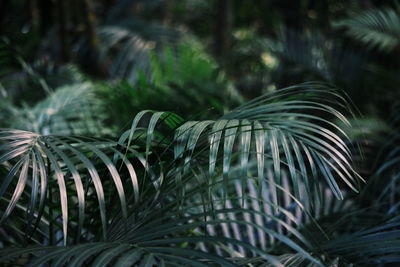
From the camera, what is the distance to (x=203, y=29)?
16.2 ft

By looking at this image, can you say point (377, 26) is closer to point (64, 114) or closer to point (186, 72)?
point (186, 72)

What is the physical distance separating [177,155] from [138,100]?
0.75 meters

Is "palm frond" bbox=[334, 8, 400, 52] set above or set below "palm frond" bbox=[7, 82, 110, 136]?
below

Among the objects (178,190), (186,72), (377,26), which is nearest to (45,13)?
(186,72)

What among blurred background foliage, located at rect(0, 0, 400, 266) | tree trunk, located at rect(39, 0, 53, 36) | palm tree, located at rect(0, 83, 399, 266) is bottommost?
blurred background foliage, located at rect(0, 0, 400, 266)

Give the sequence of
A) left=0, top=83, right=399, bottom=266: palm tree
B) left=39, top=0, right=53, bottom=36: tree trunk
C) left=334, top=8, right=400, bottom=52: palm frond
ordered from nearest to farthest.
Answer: left=0, top=83, right=399, bottom=266: palm tree, left=334, top=8, right=400, bottom=52: palm frond, left=39, top=0, right=53, bottom=36: tree trunk

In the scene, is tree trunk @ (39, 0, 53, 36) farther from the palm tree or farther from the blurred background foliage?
the palm tree

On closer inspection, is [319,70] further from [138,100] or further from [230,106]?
[138,100]

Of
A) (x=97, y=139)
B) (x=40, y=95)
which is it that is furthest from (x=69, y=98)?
(x=97, y=139)

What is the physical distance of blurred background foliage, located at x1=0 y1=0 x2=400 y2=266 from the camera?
4.50ft

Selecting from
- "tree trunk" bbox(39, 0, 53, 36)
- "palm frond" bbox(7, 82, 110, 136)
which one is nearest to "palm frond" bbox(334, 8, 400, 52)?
"palm frond" bbox(7, 82, 110, 136)

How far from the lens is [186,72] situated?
1.93 meters

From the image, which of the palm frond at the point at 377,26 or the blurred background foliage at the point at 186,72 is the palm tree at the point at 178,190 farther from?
the palm frond at the point at 377,26

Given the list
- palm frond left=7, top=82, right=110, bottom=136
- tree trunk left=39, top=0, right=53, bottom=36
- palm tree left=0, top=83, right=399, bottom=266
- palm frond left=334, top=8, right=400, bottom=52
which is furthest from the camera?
tree trunk left=39, top=0, right=53, bottom=36
